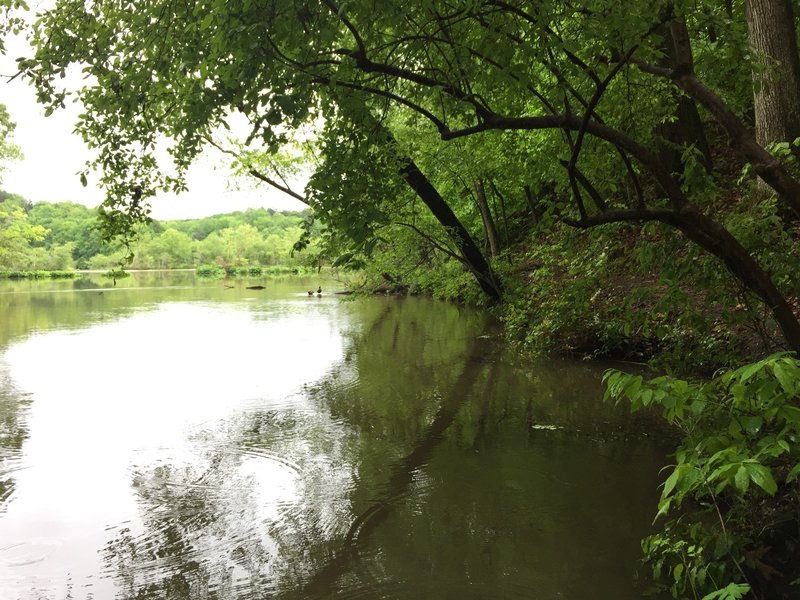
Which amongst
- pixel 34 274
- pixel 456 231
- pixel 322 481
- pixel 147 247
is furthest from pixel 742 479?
pixel 147 247

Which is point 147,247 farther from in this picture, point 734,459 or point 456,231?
point 734,459

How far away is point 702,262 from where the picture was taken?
505 cm

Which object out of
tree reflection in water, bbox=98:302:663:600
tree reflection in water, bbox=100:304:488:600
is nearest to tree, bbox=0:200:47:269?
tree reflection in water, bbox=100:304:488:600

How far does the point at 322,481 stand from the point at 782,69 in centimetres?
775

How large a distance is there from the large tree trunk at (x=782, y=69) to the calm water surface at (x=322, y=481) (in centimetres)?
428

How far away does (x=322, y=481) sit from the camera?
5734 mm

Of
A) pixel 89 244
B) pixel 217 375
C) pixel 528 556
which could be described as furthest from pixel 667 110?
pixel 89 244

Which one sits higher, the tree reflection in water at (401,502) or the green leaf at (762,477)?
the green leaf at (762,477)

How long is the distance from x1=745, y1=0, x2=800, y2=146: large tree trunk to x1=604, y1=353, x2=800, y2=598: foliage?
5674mm

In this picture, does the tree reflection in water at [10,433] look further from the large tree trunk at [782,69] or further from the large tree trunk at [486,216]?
the large tree trunk at [486,216]

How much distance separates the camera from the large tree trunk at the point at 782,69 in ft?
26.6

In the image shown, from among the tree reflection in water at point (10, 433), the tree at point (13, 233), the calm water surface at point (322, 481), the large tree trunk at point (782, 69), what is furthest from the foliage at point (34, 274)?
the large tree trunk at point (782, 69)

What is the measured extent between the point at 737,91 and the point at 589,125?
31.4 ft

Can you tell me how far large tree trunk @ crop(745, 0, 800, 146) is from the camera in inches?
319
